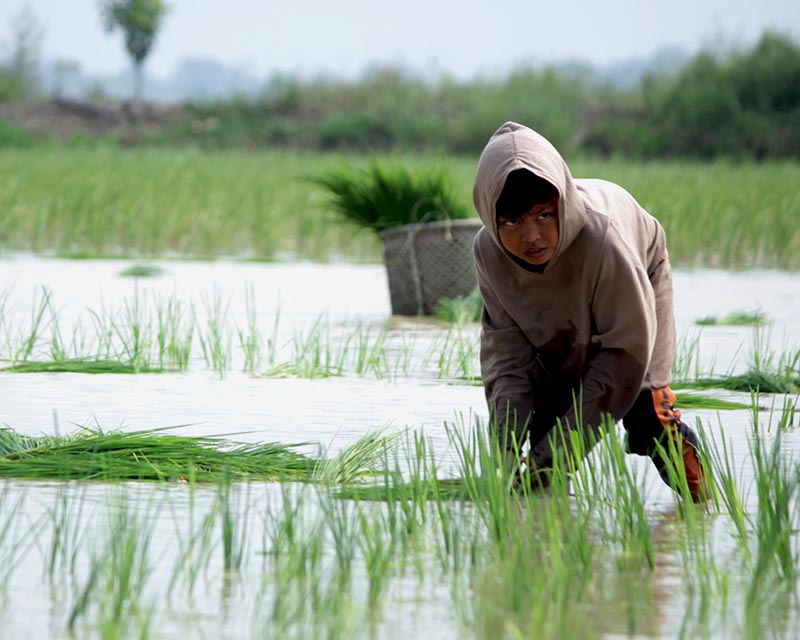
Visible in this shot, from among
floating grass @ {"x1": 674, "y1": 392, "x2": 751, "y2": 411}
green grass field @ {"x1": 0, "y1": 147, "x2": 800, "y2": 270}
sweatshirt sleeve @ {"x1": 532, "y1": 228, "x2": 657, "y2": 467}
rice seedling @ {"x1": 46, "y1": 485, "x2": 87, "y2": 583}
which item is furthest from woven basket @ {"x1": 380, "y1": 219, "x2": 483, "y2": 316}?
rice seedling @ {"x1": 46, "y1": 485, "x2": 87, "y2": 583}

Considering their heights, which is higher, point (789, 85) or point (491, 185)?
point (789, 85)

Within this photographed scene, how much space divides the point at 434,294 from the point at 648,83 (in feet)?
81.1

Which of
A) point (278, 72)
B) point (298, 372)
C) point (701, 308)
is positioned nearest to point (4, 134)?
point (278, 72)

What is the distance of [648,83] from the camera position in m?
30.8

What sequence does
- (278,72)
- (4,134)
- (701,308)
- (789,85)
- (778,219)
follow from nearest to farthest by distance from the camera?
(701,308), (778,219), (4,134), (789,85), (278,72)

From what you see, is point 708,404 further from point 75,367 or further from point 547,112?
point 547,112

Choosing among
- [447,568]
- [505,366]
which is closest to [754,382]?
[505,366]

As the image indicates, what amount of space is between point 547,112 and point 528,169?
2576cm

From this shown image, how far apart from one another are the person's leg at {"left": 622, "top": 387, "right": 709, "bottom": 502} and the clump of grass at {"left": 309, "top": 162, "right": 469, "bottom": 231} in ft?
13.2

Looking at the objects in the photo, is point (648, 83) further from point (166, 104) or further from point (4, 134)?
point (4, 134)

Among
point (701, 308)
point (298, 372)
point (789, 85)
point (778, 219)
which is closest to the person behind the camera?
point (298, 372)

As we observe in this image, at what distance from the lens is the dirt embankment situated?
3014 centimetres

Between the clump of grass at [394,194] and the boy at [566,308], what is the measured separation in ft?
12.9

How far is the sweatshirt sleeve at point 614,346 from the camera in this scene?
2.84 meters
